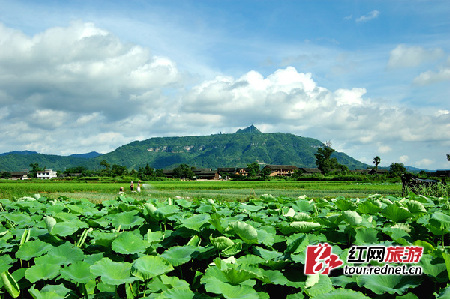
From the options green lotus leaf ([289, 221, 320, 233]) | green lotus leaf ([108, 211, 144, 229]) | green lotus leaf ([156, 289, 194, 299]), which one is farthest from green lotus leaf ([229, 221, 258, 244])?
green lotus leaf ([108, 211, 144, 229])

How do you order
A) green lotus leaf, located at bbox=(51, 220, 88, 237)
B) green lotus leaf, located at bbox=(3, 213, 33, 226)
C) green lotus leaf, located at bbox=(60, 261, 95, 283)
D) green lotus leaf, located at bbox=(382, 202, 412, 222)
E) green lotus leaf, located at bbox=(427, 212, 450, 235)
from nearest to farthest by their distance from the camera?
1. green lotus leaf, located at bbox=(60, 261, 95, 283)
2. green lotus leaf, located at bbox=(427, 212, 450, 235)
3. green lotus leaf, located at bbox=(51, 220, 88, 237)
4. green lotus leaf, located at bbox=(382, 202, 412, 222)
5. green lotus leaf, located at bbox=(3, 213, 33, 226)

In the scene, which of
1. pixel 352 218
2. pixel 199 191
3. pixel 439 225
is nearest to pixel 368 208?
pixel 439 225

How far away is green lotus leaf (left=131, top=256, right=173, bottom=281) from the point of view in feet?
6.39

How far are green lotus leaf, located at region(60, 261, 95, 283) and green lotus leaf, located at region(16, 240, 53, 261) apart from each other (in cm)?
51

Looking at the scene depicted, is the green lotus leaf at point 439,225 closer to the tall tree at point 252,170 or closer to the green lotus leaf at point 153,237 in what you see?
the green lotus leaf at point 153,237

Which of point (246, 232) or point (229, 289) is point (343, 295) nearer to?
point (229, 289)

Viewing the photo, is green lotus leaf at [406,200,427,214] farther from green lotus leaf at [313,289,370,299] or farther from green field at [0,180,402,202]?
green field at [0,180,402,202]

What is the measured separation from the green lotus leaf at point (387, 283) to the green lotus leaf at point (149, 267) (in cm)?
119

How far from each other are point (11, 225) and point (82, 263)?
221cm

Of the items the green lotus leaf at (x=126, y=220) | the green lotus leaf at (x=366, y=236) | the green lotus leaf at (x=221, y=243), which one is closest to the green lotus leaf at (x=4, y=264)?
the green lotus leaf at (x=126, y=220)

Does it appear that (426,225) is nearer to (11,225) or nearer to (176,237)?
(176,237)

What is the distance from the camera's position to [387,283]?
1896 mm

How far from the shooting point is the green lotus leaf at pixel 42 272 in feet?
7.10

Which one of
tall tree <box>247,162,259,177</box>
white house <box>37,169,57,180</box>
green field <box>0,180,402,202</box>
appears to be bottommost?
white house <box>37,169,57,180</box>
